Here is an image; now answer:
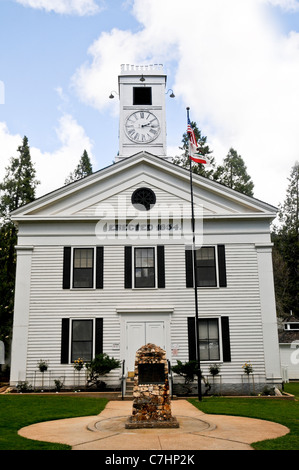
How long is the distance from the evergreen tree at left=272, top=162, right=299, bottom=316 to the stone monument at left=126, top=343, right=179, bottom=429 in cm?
3227

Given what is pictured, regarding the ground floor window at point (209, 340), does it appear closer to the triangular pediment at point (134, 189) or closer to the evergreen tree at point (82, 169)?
the triangular pediment at point (134, 189)

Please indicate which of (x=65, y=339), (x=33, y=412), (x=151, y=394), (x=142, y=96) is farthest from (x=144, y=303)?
(x=142, y=96)

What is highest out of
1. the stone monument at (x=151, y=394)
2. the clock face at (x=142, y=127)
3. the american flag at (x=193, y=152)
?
the clock face at (x=142, y=127)

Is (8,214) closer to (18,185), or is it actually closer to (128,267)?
(18,185)

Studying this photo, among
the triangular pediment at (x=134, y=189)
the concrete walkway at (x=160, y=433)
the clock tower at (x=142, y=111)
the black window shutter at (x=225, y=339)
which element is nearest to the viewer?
the concrete walkway at (x=160, y=433)

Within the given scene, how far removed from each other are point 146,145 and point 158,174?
125 inches

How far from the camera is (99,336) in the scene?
57.3ft

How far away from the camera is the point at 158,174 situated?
753 inches

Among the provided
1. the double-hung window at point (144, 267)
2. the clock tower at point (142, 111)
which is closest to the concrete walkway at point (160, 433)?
the double-hung window at point (144, 267)

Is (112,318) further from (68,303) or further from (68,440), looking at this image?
(68,440)

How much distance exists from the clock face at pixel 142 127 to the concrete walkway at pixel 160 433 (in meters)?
14.1

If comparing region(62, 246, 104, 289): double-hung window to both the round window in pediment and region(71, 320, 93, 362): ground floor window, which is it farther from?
the round window in pediment

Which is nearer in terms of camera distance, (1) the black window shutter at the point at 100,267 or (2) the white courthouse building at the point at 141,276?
(2) the white courthouse building at the point at 141,276

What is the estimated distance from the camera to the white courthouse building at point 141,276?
17359mm
